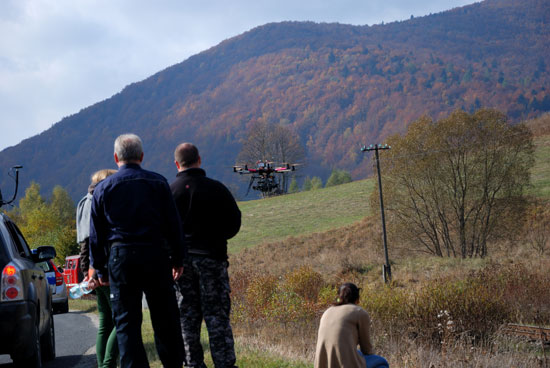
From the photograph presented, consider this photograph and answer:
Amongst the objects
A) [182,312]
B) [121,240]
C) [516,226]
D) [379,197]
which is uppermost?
[121,240]

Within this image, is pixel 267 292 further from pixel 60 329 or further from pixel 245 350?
pixel 245 350

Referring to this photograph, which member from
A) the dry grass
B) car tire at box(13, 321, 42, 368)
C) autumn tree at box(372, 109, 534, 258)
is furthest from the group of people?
autumn tree at box(372, 109, 534, 258)

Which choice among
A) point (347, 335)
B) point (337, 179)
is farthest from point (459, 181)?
point (337, 179)

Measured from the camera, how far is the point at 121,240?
4.57 m

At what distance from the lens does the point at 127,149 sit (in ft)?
16.3

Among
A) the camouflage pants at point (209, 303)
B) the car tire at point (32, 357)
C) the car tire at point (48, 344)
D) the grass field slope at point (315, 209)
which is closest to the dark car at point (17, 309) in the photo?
the car tire at point (32, 357)

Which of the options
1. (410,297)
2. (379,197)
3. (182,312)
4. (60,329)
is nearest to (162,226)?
(182,312)

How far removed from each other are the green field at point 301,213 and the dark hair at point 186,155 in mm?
51412

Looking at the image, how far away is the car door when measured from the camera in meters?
6.32

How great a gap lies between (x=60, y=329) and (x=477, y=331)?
42.5 feet

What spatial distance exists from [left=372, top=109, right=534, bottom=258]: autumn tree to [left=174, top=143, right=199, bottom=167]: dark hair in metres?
37.7

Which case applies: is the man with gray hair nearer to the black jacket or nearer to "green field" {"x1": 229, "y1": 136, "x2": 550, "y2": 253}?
the black jacket

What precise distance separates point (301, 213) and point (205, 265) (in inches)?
2657

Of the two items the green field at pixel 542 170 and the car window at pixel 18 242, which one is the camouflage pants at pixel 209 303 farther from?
the green field at pixel 542 170
